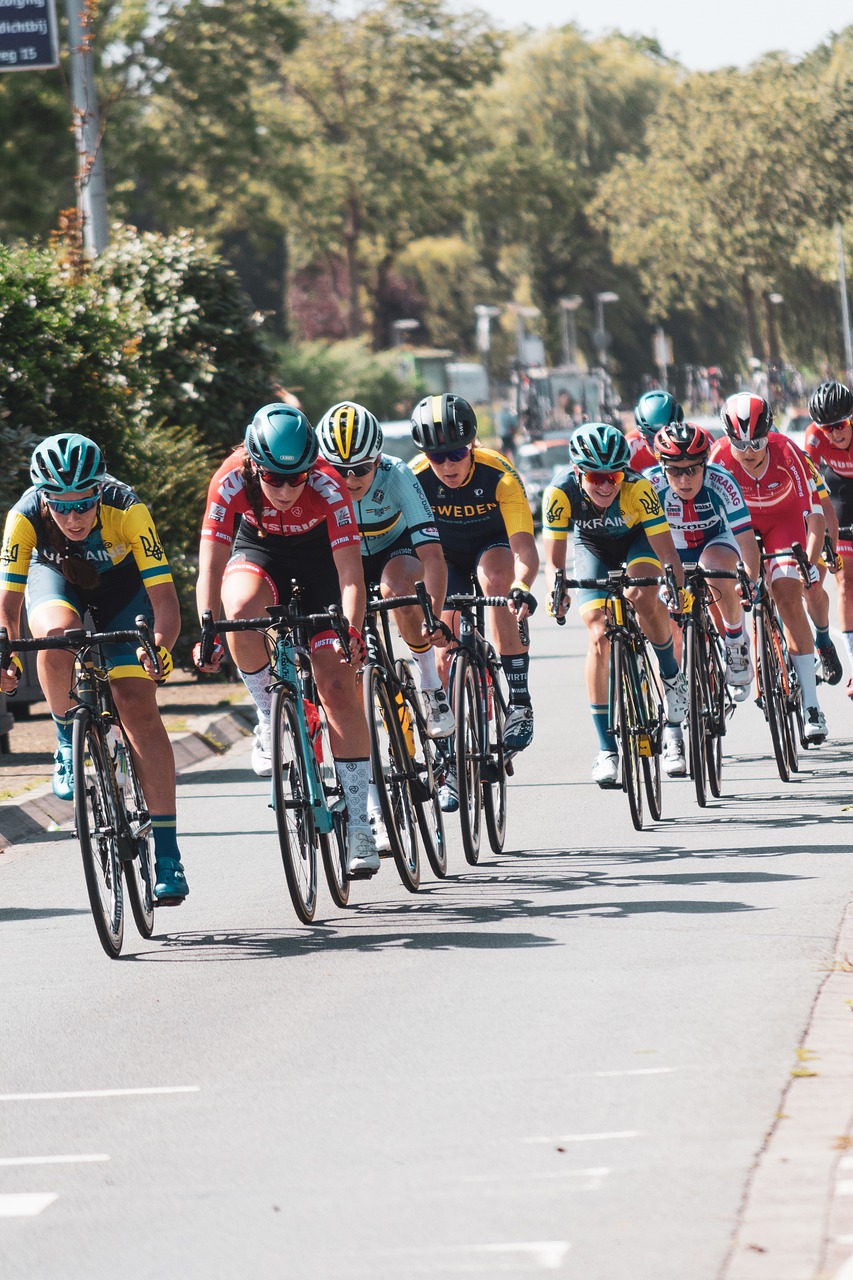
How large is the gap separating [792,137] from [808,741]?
67.1 metres

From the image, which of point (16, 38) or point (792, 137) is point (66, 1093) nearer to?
point (16, 38)

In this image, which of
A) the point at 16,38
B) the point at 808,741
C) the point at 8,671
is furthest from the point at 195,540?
the point at 8,671

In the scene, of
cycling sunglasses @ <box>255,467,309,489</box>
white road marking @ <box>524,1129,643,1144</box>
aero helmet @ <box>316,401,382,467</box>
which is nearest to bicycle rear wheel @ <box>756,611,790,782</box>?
aero helmet @ <box>316,401,382,467</box>

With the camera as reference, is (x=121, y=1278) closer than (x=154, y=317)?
Yes

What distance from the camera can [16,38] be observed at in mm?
17828

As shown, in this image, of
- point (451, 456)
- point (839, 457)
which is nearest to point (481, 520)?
point (451, 456)

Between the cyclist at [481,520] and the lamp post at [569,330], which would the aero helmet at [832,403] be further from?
the lamp post at [569,330]

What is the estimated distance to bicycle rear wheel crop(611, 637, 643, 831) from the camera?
994cm

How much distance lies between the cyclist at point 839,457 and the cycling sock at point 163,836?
6187mm

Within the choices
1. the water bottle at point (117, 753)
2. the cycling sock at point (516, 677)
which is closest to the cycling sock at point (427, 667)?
the cycling sock at point (516, 677)

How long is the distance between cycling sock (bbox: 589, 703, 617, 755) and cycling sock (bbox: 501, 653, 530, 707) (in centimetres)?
34

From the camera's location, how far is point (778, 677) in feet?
37.9

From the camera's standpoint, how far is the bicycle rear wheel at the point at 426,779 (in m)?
8.97

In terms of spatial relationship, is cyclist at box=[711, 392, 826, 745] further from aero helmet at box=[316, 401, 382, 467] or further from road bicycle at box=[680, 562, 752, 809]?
aero helmet at box=[316, 401, 382, 467]
